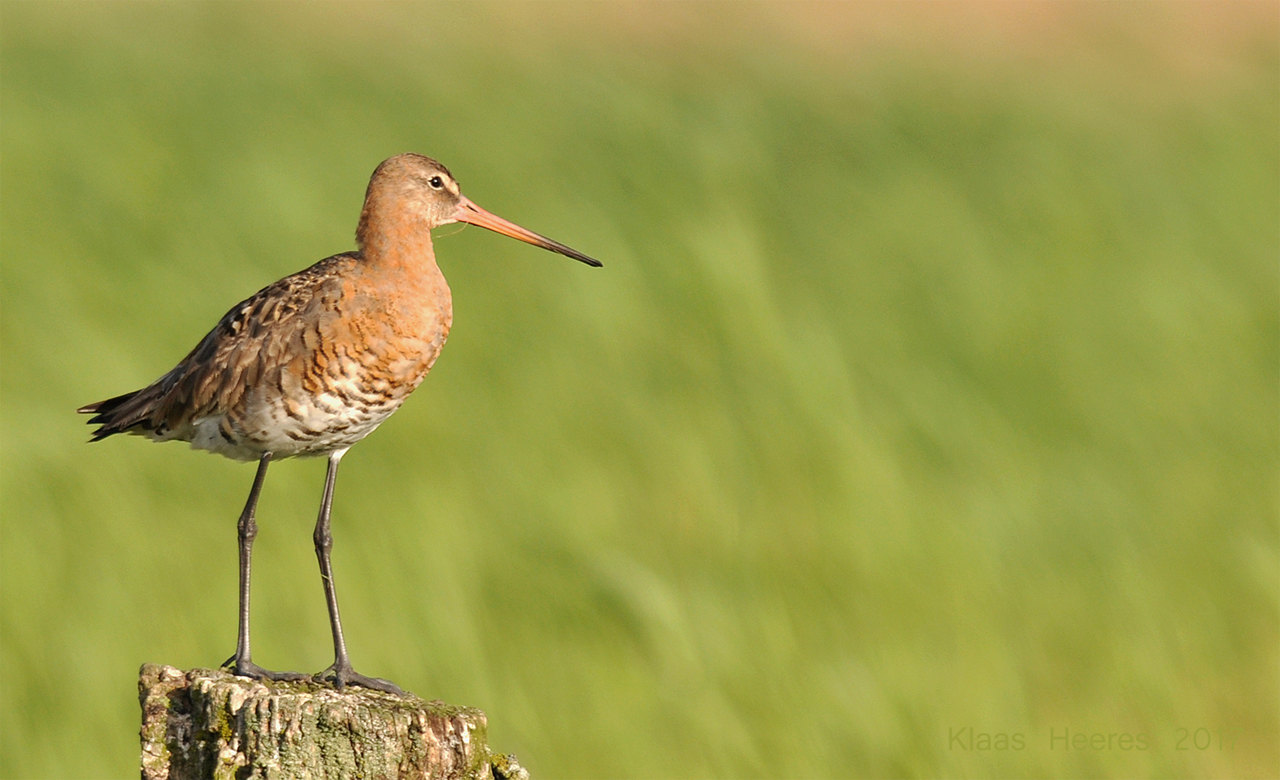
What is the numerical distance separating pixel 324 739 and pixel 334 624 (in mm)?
1233

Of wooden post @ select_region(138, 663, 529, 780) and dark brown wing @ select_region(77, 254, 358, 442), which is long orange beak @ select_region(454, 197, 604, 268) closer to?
dark brown wing @ select_region(77, 254, 358, 442)

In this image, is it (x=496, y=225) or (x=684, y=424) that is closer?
(x=496, y=225)

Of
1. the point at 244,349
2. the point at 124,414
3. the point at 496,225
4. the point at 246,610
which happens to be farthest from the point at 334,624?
the point at 496,225

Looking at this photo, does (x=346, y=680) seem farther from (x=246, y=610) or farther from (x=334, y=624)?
(x=246, y=610)

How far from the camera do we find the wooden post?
364 cm

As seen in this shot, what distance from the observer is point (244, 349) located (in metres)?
4.66

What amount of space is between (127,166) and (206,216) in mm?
600

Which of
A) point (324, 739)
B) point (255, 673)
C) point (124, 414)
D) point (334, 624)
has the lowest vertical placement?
point (324, 739)

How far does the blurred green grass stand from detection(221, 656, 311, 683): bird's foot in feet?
4.79

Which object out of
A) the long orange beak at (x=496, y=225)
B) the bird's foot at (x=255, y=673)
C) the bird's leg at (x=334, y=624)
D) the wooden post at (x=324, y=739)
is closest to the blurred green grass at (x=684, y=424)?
the bird's leg at (x=334, y=624)

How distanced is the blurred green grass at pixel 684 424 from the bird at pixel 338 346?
1.65 meters

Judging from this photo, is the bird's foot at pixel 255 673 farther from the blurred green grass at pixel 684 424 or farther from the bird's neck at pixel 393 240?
the blurred green grass at pixel 684 424

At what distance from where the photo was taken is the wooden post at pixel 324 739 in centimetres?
364

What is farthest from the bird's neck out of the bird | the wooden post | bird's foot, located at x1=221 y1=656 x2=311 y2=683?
the wooden post
